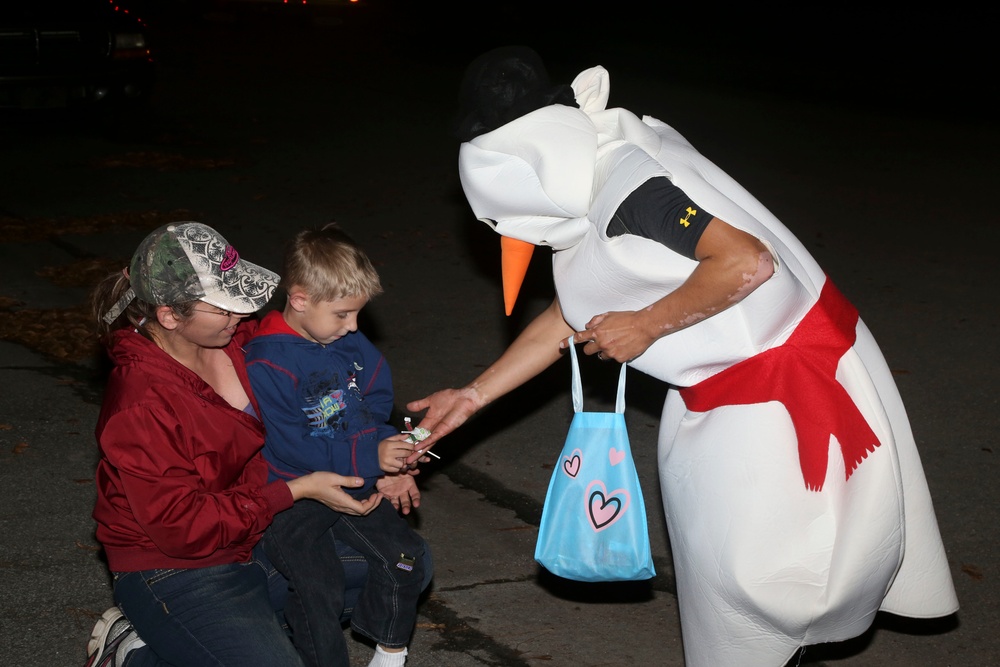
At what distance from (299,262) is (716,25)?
21.5 m

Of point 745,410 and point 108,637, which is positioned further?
point 108,637

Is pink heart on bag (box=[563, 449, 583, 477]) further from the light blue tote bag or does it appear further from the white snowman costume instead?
the white snowman costume

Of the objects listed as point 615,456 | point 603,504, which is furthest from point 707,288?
point 603,504

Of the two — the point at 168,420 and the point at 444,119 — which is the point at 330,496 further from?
the point at 444,119

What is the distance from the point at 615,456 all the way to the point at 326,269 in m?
0.95

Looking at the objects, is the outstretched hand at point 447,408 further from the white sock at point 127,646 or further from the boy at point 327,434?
the white sock at point 127,646

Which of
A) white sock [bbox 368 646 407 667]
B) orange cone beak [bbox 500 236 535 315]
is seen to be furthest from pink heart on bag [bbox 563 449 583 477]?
white sock [bbox 368 646 407 667]

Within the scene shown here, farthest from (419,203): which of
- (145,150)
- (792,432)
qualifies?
(792,432)

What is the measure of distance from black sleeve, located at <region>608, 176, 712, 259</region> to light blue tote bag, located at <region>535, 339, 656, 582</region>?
0.43 m

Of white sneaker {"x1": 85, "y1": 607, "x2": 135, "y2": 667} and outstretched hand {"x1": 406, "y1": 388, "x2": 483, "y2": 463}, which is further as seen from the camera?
outstretched hand {"x1": 406, "y1": 388, "x2": 483, "y2": 463}

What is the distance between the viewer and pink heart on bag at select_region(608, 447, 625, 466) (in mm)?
2885

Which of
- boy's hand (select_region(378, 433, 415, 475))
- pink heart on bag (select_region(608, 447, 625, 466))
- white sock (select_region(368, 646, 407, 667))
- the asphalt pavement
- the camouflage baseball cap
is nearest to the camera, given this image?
the camouflage baseball cap

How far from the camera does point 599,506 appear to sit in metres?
2.90

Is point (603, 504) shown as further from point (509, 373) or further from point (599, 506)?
point (509, 373)
